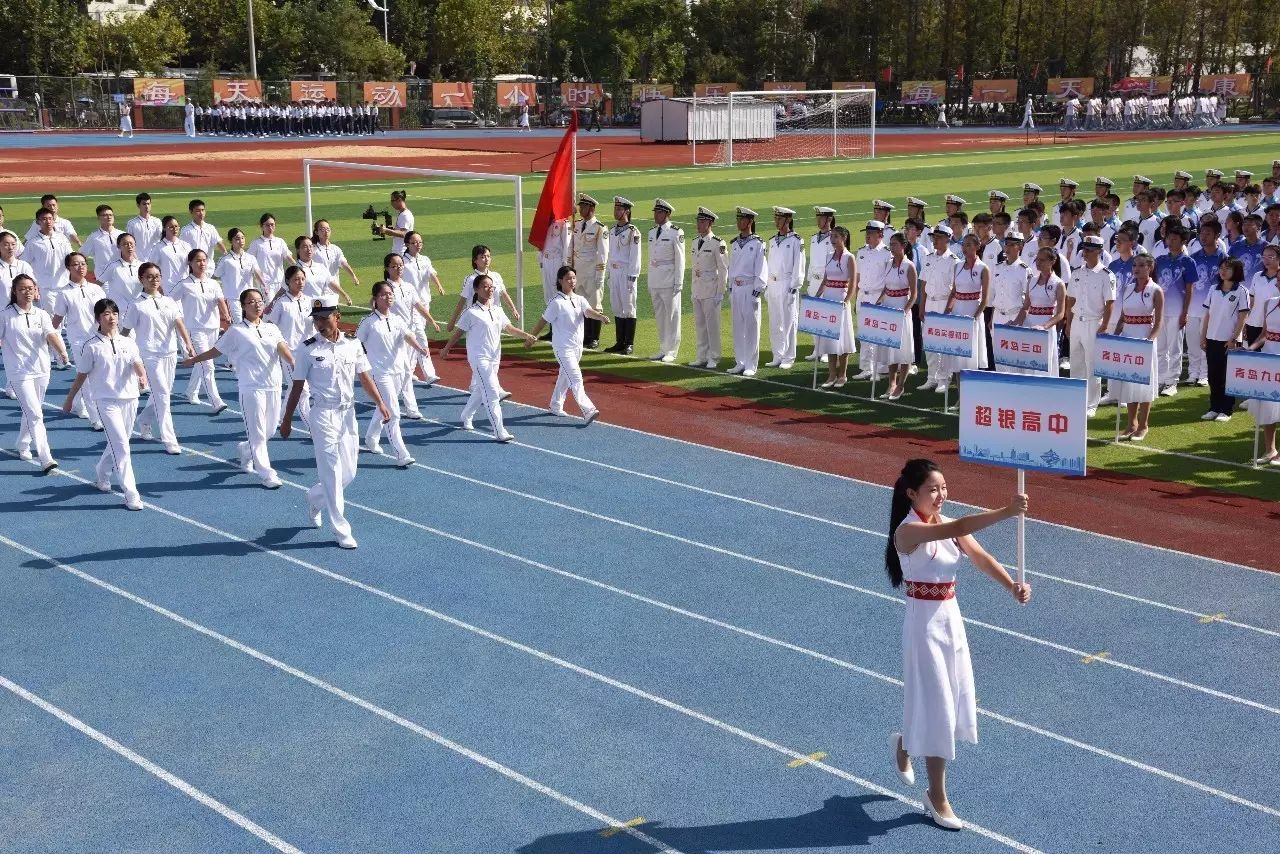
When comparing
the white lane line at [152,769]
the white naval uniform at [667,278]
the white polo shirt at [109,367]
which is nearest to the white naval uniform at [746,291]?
the white naval uniform at [667,278]

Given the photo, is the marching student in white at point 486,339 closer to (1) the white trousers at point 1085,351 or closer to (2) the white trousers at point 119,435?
(2) the white trousers at point 119,435

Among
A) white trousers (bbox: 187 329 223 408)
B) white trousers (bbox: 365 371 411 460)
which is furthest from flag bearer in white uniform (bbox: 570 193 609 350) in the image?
white trousers (bbox: 365 371 411 460)

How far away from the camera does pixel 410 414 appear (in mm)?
17625

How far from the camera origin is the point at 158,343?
625 inches

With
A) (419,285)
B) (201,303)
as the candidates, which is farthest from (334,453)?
(419,285)

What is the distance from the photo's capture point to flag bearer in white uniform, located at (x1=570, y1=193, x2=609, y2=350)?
21.6 m

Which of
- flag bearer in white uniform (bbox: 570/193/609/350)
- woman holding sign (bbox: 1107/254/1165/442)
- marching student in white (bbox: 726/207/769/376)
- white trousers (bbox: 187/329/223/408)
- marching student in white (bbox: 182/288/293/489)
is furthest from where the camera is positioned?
flag bearer in white uniform (bbox: 570/193/609/350)

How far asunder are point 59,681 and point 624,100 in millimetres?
81500

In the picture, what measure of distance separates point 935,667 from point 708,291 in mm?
12790

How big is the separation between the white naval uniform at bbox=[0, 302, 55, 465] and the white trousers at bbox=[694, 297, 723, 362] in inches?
347

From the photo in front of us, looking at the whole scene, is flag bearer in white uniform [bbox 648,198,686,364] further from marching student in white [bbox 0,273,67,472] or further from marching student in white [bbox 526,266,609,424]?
marching student in white [bbox 0,273,67,472]

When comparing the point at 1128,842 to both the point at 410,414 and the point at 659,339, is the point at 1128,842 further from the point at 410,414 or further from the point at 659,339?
the point at 659,339

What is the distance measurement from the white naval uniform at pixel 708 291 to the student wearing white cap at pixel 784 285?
0.69 m

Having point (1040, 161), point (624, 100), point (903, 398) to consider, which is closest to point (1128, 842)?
point (903, 398)
